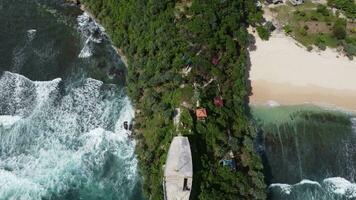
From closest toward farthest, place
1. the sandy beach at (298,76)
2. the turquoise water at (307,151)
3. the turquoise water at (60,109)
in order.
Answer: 1. the turquoise water at (60,109)
2. the turquoise water at (307,151)
3. the sandy beach at (298,76)

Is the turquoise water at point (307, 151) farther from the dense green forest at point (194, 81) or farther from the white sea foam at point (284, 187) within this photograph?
the dense green forest at point (194, 81)

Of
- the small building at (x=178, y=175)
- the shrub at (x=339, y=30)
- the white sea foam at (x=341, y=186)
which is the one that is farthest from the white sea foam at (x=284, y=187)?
the shrub at (x=339, y=30)

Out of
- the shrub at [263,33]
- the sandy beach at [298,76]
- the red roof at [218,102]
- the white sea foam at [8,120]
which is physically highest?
the shrub at [263,33]

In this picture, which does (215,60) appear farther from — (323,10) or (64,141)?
(64,141)

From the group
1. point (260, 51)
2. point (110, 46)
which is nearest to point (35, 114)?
point (110, 46)

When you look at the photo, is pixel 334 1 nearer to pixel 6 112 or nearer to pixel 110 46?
pixel 110 46

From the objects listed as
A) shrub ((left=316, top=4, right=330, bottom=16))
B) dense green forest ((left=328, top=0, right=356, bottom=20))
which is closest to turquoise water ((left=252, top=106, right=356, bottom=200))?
shrub ((left=316, top=4, right=330, bottom=16))

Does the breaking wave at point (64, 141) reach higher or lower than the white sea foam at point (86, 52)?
lower
